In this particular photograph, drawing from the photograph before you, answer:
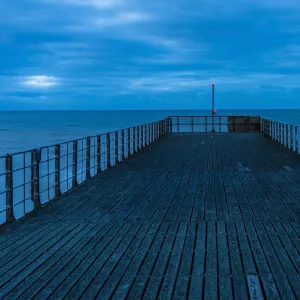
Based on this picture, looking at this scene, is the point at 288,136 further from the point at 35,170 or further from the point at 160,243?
the point at 160,243

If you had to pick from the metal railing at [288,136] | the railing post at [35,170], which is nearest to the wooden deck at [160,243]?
the railing post at [35,170]

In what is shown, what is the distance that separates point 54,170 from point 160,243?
2394cm

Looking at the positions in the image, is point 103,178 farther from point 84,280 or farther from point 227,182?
point 84,280

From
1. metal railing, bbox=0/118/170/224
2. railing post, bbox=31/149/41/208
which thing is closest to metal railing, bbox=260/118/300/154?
metal railing, bbox=0/118/170/224

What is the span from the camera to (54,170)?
29.0 m

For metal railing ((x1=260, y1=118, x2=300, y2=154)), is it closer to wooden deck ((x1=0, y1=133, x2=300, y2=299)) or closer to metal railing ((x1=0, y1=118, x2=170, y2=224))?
metal railing ((x1=0, y1=118, x2=170, y2=224))

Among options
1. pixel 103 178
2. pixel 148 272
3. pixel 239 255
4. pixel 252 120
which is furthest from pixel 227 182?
pixel 252 120

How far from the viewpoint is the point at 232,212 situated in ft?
24.4

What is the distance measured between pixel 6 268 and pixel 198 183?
611cm

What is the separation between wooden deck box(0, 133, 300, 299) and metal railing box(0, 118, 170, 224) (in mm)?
440

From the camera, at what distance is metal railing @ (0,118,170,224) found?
25.1 ft

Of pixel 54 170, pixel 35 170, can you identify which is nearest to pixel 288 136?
pixel 35 170

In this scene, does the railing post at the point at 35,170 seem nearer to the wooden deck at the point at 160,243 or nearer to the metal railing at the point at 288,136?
the wooden deck at the point at 160,243

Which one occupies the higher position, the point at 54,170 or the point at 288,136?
the point at 288,136
